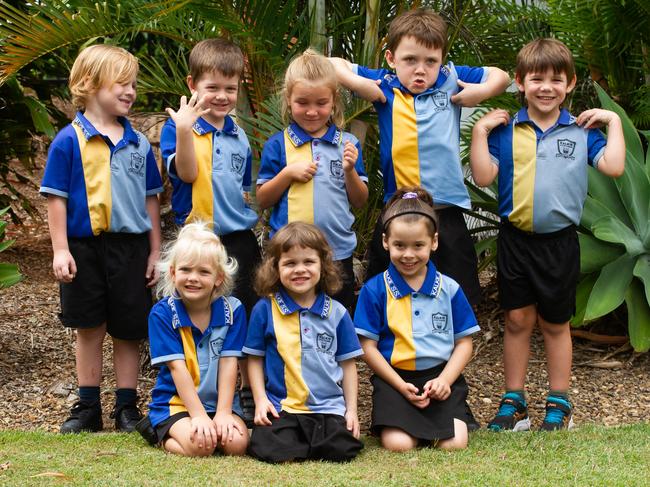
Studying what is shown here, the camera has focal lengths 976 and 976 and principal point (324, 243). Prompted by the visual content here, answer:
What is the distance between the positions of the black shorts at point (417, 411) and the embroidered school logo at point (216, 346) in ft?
2.20

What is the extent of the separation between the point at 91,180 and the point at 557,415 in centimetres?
231

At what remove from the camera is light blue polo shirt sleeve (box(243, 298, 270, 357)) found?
402cm

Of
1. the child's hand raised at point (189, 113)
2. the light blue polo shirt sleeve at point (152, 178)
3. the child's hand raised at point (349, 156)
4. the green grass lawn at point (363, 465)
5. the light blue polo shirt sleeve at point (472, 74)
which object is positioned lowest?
the green grass lawn at point (363, 465)

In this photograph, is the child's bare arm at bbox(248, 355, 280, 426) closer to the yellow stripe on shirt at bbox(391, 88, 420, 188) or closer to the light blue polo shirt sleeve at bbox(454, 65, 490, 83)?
the yellow stripe on shirt at bbox(391, 88, 420, 188)

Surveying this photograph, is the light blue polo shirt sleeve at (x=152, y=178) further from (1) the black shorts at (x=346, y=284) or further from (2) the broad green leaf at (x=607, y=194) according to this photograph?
(2) the broad green leaf at (x=607, y=194)

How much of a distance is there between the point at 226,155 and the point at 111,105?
21.3 inches

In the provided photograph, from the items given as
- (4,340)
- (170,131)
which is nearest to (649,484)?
(170,131)

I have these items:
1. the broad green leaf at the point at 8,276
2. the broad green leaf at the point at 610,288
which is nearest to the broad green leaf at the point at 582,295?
the broad green leaf at the point at 610,288

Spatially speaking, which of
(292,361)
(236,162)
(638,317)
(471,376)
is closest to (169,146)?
(236,162)

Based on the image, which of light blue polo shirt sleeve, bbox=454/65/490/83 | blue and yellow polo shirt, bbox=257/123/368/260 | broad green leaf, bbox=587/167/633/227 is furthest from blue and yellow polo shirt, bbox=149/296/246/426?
broad green leaf, bbox=587/167/633/227

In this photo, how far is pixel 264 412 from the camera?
12.8 feet

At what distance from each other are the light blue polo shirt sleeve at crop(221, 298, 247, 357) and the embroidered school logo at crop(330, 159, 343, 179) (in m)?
0.70

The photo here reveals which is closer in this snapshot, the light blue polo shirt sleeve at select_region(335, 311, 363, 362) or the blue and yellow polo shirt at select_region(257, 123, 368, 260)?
the light blue polo shirt sleeve at select_region(335, 311, 363, 362)

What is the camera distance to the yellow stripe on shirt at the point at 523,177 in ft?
14.1
